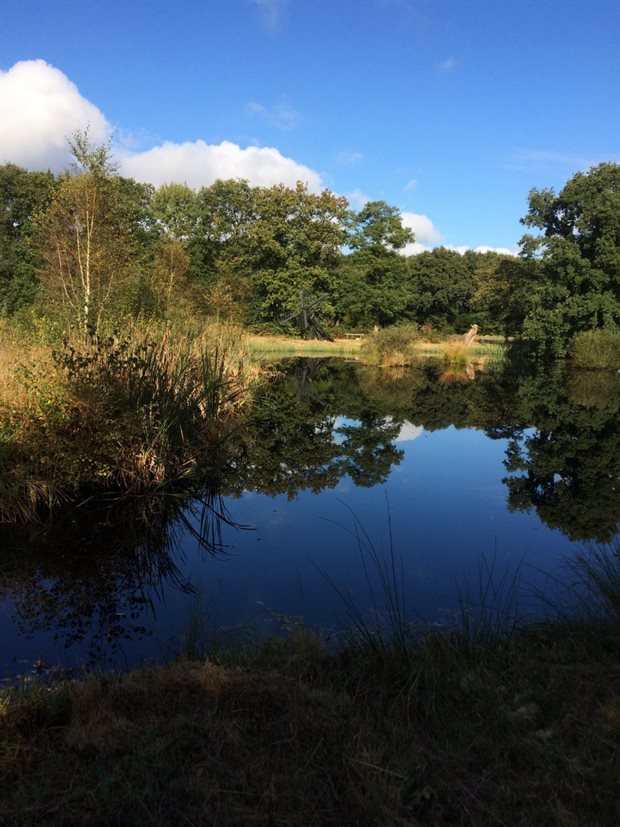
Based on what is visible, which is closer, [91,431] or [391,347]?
[91,431]

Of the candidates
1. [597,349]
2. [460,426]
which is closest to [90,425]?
[460,426]

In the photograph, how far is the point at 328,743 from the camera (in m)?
2.46

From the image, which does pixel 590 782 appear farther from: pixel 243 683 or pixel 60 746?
pixel 60 746

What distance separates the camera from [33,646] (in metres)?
4.05

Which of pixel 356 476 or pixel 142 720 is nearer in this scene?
pixel 142 720

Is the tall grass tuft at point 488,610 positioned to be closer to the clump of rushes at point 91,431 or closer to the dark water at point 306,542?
the dark water at point 306,542

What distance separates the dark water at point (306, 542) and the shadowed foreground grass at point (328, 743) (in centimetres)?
108

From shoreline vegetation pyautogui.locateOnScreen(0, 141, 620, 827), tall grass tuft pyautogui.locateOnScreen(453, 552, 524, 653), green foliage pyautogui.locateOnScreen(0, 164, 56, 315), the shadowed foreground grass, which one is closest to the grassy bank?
shoreline vegetation pyautogui.locateOnScreen(0, 141, 620, 827)

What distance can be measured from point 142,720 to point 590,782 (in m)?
1.91

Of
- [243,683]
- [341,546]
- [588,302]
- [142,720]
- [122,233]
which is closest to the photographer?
[142,720]

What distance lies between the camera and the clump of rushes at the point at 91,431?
21.1 ft

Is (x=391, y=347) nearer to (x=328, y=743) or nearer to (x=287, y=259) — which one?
(x=287, y=259)

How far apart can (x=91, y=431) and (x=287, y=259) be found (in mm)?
45272

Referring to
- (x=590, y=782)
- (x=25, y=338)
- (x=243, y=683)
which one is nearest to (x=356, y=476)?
(x=25, y=338)
